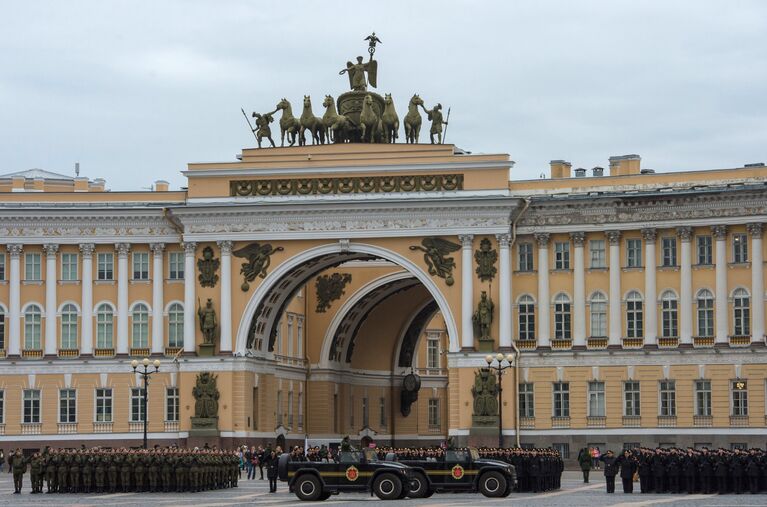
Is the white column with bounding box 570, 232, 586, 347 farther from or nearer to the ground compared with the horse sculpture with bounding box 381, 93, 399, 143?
nearer to the ground

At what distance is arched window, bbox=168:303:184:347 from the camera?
Answer: 253 ft

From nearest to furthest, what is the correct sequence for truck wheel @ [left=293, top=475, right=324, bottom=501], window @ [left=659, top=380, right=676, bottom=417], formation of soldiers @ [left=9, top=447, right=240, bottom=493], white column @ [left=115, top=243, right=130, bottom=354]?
truck wheel @ [left=293, top=475, right=324, bottom=501] → formation of soldiers @ [left=9, top=447, right=240, bottom=493] → window @ [left=659, top=380, right=676, bottom=417] → white column @ [left=115, top=243, right=130, bottom=354]

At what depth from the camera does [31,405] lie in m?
76.8

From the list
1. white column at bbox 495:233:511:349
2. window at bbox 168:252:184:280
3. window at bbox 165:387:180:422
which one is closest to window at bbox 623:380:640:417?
white column at bbox 495:233:511:349

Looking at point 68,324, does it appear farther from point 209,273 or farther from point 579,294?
point 579,294

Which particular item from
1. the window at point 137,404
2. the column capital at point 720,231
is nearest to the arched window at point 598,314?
the column capital at point 720,231

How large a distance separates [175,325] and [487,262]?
47.1ft

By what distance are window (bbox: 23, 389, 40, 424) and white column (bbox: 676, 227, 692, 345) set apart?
28129 millimetres

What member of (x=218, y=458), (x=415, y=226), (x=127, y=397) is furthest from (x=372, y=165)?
(x=218, y=458)

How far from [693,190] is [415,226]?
1181 cm

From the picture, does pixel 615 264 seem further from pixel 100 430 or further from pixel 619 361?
pixel 100 430

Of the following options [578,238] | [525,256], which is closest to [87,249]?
[525,256]

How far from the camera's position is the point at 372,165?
246 feet

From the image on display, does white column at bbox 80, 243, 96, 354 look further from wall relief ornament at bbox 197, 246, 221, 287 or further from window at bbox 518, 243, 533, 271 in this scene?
window at bbox 518, 243, 533, 271
